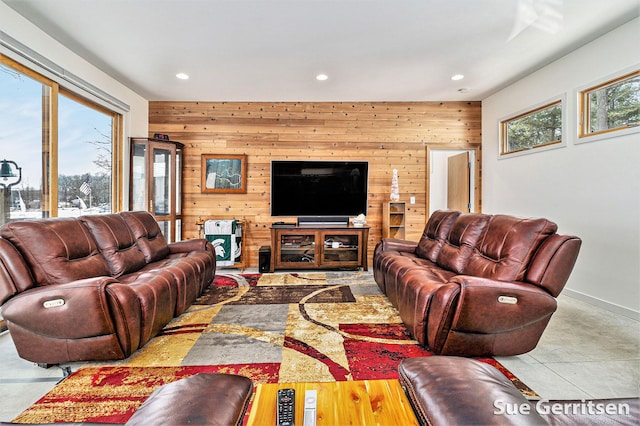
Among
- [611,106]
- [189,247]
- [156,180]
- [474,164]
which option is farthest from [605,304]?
[156,180]

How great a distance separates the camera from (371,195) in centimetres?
511

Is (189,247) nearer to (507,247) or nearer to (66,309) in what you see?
(66,309)

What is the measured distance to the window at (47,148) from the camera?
109 inches

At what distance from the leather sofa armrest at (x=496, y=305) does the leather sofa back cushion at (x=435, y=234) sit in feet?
3.90

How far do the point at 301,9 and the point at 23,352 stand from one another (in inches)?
124

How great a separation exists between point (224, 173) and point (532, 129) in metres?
4.56

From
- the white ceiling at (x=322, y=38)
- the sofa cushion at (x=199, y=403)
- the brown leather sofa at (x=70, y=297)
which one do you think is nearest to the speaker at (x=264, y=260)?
the brown leather sofa at (x=70, y=297)

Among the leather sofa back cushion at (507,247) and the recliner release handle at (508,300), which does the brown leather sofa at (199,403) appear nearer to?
the recliner release handle at (508,300)

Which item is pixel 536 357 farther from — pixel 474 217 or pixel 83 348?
pixel 83 348

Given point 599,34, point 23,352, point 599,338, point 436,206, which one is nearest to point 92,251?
point 23,352

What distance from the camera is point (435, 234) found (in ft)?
10.7

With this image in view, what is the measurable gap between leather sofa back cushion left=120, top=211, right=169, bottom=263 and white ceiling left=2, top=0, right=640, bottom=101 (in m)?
1.80

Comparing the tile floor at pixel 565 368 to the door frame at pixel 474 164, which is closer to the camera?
the tile floor at pixel 565 368

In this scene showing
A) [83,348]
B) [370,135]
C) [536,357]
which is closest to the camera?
[83,348]
